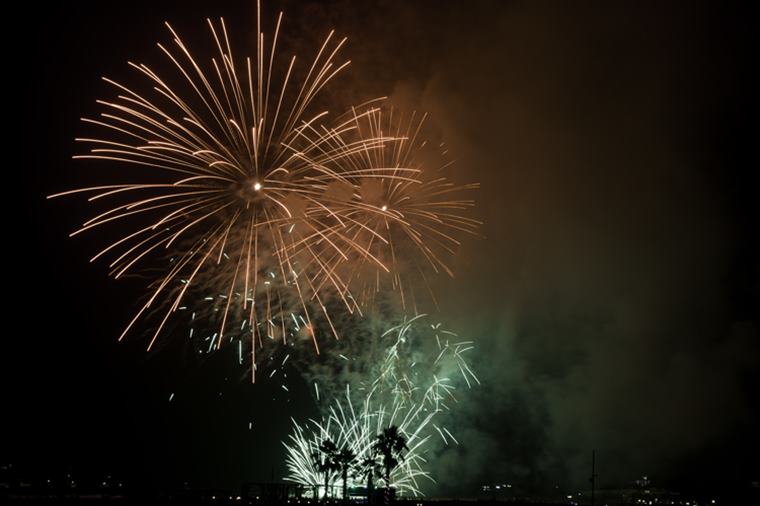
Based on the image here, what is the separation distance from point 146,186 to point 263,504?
87.9ft

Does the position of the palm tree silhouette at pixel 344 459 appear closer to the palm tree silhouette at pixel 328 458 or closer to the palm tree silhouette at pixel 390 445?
the palm tree silhouette at pixel 328 458

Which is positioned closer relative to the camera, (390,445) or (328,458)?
(390,445)

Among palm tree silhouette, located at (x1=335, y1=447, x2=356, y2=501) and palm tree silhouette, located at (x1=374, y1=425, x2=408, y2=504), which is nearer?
palm tree silhouette, located at (x1=374, y1=425, x2=408, y2=504)

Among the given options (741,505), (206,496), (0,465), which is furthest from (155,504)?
(741,505)

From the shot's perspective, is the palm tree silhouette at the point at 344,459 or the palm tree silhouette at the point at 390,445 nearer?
the palm tree silhouette at the point at 390,445

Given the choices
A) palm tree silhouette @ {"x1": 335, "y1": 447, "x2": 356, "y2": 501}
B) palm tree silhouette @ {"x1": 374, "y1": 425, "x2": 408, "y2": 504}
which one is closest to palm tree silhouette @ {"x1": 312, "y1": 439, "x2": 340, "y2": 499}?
palm tree silhouette @ {"x1": 335, "y1": 447, "x2": 356, "y2": 501}

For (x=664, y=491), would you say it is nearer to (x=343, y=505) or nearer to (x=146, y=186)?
(x=343, y=505)

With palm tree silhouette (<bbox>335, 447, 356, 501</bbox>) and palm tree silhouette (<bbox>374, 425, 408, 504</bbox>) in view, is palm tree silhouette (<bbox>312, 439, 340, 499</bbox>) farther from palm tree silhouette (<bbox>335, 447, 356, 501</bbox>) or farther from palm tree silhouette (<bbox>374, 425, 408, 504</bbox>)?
palm tree silhouette (<bbox>374, 425, 408, 504</bbox>)

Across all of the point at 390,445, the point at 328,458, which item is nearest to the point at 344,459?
the point at 328,458

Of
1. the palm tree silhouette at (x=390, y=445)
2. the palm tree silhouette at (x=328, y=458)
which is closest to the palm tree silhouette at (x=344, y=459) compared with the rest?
the palm tree silhouette at (x=328, y=458)

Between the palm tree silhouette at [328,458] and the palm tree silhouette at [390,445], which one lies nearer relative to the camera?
the palm tree silhouette at [390,445]

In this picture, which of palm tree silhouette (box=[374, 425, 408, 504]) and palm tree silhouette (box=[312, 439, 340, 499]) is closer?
palm tree silhouette (box=[374, 425, 408, 504])

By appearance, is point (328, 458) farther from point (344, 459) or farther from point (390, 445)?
point (390, 445)

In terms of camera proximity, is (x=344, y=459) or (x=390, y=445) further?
(x=344, y=459)
